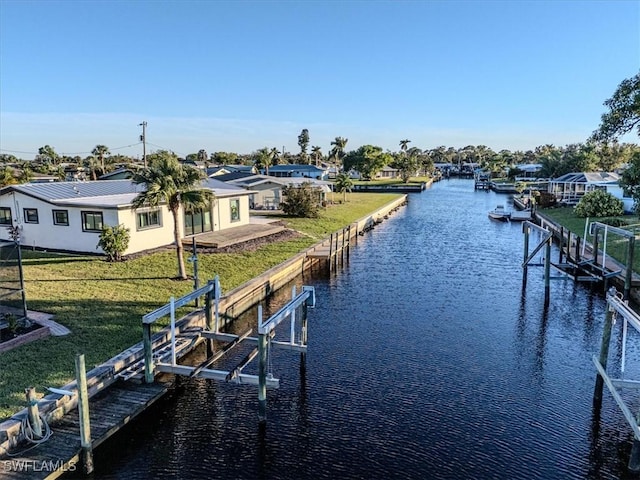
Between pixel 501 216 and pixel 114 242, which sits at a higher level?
pixel 114 242

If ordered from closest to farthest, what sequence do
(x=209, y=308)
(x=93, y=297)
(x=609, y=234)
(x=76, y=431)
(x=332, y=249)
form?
(x=76, y=431) → (x=209, y=308) → (x=93, y=297) → (x=332, y=249) → (x=609, y=234)

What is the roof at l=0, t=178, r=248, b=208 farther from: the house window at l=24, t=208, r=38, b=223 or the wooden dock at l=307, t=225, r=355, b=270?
the wooden dock at l=307, t=225, r=355, b=270

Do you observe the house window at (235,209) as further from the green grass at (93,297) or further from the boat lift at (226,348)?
the boat lift at (226,348)

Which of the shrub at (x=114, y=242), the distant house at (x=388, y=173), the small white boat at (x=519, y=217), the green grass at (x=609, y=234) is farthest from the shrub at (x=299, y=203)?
the distant house at (x=388, y=173)

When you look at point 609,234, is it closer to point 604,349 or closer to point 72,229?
point 604,349

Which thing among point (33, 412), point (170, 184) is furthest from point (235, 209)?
point (33, 412)

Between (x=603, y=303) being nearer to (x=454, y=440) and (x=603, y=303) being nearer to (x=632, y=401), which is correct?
(x=632, y=401)

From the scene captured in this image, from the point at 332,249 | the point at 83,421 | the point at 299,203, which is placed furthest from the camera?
the point at 299,203

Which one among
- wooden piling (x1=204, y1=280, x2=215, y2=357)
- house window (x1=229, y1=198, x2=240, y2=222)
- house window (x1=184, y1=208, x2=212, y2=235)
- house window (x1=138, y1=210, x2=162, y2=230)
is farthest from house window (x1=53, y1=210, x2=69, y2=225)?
wooden piling (x1=204, y1=280, x2=215, y2=357)
